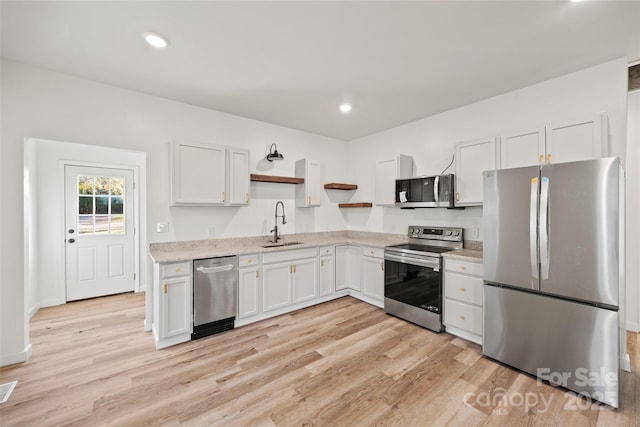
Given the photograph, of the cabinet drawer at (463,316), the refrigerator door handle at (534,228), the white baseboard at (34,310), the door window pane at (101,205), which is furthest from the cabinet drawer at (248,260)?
the white baseboard at (34,310)

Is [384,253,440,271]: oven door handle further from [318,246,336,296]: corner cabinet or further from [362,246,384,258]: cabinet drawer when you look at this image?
[318,246,336,296]: corner cabinet

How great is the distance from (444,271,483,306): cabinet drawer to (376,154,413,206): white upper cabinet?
1.34 metres

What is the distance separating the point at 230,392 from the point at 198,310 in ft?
3.57

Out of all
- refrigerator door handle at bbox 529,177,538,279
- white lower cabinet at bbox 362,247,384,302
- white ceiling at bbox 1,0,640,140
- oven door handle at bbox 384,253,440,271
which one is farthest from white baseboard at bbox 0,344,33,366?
refrigerator door handle at bbox 529,177,538,279

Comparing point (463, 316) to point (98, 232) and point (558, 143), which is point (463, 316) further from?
point (98, 232)

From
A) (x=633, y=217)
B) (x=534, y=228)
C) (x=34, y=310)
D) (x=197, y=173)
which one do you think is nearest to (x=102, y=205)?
(x=34, y=310)

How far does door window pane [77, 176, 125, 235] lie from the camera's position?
408 centimetres

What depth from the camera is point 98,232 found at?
420 cm

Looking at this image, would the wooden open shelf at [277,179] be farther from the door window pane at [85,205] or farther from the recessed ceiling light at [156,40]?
the door window pane at [85,205]

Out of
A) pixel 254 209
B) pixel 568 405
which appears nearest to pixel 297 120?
pixel 254 209

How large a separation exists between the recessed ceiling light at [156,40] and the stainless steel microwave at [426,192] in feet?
10.1

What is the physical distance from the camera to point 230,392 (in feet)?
6.73

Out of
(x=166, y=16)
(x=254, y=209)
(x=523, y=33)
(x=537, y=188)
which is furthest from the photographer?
(x=254, y=209)

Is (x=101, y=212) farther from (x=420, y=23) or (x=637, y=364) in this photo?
(x=637, y=364)
